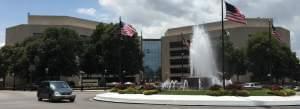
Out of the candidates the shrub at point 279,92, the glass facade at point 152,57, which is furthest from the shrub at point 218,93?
the glass facade at point 152,57

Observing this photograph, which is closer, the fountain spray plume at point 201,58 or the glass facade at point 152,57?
the fountain spray plume at point 201,58

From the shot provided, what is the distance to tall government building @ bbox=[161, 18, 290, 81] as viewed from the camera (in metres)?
134

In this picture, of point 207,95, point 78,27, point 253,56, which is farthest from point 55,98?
point 78,27

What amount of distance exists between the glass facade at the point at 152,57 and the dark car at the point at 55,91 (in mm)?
142054

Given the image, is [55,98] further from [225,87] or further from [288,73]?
[288,73]

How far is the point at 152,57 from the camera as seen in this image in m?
189

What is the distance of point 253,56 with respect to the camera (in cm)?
9481

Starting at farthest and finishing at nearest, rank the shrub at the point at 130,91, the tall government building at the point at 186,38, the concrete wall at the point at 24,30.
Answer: the tall government building at the point at 186,38 → the concrete wall at the point at 24,30 → the shrub at the point at 130,91

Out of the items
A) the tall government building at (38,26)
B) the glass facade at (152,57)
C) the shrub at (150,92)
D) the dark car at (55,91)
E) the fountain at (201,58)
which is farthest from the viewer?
the glass facade at (152,57)

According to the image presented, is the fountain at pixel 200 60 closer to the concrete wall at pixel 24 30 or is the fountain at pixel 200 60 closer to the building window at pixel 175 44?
the concrete wall at pixel 24 30

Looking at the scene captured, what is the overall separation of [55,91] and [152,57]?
152 meters

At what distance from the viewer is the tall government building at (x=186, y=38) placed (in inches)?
5271

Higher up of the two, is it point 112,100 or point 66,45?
point 66,45

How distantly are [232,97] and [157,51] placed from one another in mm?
154038
